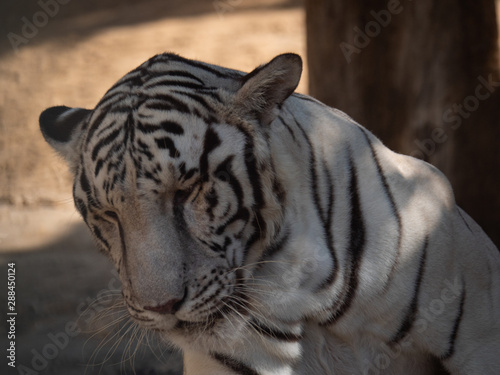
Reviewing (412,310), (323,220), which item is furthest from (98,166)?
(412,310)

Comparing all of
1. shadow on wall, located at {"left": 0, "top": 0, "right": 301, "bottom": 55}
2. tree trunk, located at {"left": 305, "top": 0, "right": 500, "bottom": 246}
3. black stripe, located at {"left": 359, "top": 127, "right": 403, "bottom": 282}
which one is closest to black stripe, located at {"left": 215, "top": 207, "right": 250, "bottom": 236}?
A: black stripe, located at {"left": 359, "top": 127, "right": 403, "bottom": 282}

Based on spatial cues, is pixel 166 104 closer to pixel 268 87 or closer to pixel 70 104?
pixel 268 87

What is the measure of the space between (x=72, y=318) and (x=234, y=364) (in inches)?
78.7

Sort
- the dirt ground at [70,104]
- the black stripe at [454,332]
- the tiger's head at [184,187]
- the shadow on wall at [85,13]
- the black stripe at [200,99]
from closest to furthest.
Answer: the tiger's head at [184,187]
the black stripe at [200,99]
the black stripe at [454,332]
the dirt ground at [70,104]
the shadow on wall at [85,13]

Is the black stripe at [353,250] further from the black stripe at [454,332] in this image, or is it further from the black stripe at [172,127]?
the black stripe at [172,127]

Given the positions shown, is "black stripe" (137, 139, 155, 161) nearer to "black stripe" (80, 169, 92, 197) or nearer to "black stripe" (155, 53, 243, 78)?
"black stripe" (80, 169, 92, 197)

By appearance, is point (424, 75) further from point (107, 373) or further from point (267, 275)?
point (107, 373)

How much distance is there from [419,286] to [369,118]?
1.43 metres

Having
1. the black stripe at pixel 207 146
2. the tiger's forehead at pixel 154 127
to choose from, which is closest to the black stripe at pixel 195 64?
the tiger's forehead at pixel 154 127

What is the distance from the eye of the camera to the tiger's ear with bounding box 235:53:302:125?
63.6 inches

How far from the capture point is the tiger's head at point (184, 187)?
5.16 ft

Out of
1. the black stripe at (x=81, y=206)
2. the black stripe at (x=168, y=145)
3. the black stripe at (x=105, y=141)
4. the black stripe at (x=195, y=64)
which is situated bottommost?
the black stripe at (x=81, y=206)

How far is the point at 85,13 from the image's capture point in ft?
26.2

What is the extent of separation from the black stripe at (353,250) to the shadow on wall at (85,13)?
580 cm
